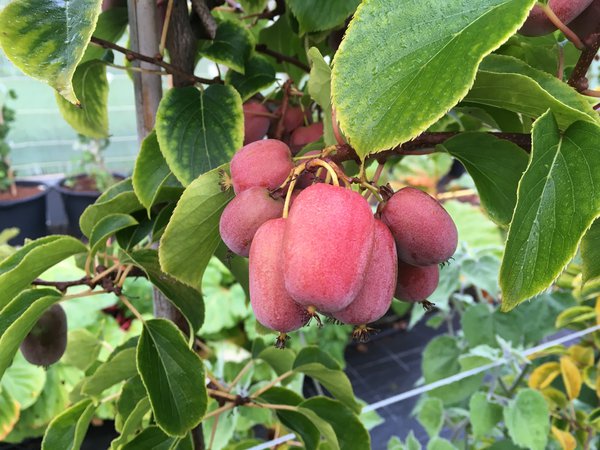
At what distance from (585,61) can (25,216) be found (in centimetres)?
281

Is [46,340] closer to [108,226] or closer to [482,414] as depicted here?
[108,226]

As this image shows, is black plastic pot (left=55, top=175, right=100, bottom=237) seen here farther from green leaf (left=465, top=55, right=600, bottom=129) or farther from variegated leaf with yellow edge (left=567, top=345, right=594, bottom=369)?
green leaf (left=465, top=55, right=600, bottom=129)

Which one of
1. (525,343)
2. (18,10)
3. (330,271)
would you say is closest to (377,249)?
(330,271)

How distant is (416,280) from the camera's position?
38 centimetres

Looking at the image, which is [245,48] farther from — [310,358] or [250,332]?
[250,332]

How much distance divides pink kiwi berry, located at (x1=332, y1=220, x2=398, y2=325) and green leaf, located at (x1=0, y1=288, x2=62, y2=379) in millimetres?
247

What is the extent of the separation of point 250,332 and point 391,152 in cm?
156

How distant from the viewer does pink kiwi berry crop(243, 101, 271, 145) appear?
561 mm

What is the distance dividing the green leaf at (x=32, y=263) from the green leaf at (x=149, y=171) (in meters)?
0.07

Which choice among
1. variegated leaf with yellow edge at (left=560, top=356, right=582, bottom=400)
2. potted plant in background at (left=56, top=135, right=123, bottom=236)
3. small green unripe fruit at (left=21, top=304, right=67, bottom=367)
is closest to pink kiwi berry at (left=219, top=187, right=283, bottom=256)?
small green unripe fruit at (left=21, top=304, right=67, bottom=367)

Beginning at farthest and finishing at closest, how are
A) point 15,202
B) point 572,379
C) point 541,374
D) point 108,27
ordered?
point 15,202
point 541,374
point 572,379
point 108,27

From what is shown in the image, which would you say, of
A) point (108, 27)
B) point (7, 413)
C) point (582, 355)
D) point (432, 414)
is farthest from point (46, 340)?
point (7, 413)

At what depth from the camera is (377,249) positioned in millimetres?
323

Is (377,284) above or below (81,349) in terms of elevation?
above
